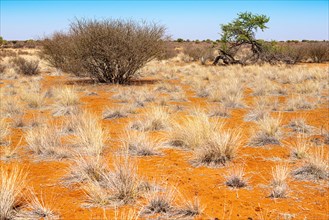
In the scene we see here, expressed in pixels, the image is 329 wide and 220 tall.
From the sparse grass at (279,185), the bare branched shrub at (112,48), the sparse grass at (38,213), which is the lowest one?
the sparse grass at (38,213)

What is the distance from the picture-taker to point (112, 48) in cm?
1505

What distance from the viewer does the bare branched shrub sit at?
1513 centimetres

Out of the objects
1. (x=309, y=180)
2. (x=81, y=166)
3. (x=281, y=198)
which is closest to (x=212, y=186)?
(x=281, y=198)

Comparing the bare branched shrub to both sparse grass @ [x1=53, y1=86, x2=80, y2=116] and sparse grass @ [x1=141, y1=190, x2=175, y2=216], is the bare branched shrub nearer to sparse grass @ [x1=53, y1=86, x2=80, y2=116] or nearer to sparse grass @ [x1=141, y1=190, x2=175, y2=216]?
sparse grass @ [x1=53, y1=86, x2=80, y2=116]

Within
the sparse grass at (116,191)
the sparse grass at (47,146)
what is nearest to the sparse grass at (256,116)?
the sparse grass at (47,146)

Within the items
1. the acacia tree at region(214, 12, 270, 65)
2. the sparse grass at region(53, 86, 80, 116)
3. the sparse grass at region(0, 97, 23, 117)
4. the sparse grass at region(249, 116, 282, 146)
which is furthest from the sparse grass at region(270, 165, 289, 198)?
the acacia tree at region(214, 12, 270, 65)

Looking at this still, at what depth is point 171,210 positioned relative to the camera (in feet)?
12.9

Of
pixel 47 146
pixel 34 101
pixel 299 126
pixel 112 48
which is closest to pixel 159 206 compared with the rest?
pixel 47 146

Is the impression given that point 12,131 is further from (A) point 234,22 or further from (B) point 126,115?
(A) point 234,22

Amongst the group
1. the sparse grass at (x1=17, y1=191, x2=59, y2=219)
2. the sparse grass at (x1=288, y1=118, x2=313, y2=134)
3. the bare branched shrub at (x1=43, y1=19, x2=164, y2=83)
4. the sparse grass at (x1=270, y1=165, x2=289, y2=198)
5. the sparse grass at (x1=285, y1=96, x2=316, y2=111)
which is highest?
the bare branched shrub at (x1=43, y1=19, x2=164, y2=83)

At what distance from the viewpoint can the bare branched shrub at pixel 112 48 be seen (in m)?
15.1

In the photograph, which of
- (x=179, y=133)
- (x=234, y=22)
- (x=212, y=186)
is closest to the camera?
(x=212, y=186)

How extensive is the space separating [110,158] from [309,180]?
306 cm

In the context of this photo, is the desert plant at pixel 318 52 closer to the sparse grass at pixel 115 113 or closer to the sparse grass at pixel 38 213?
the sparse grass at pixel 115 113
